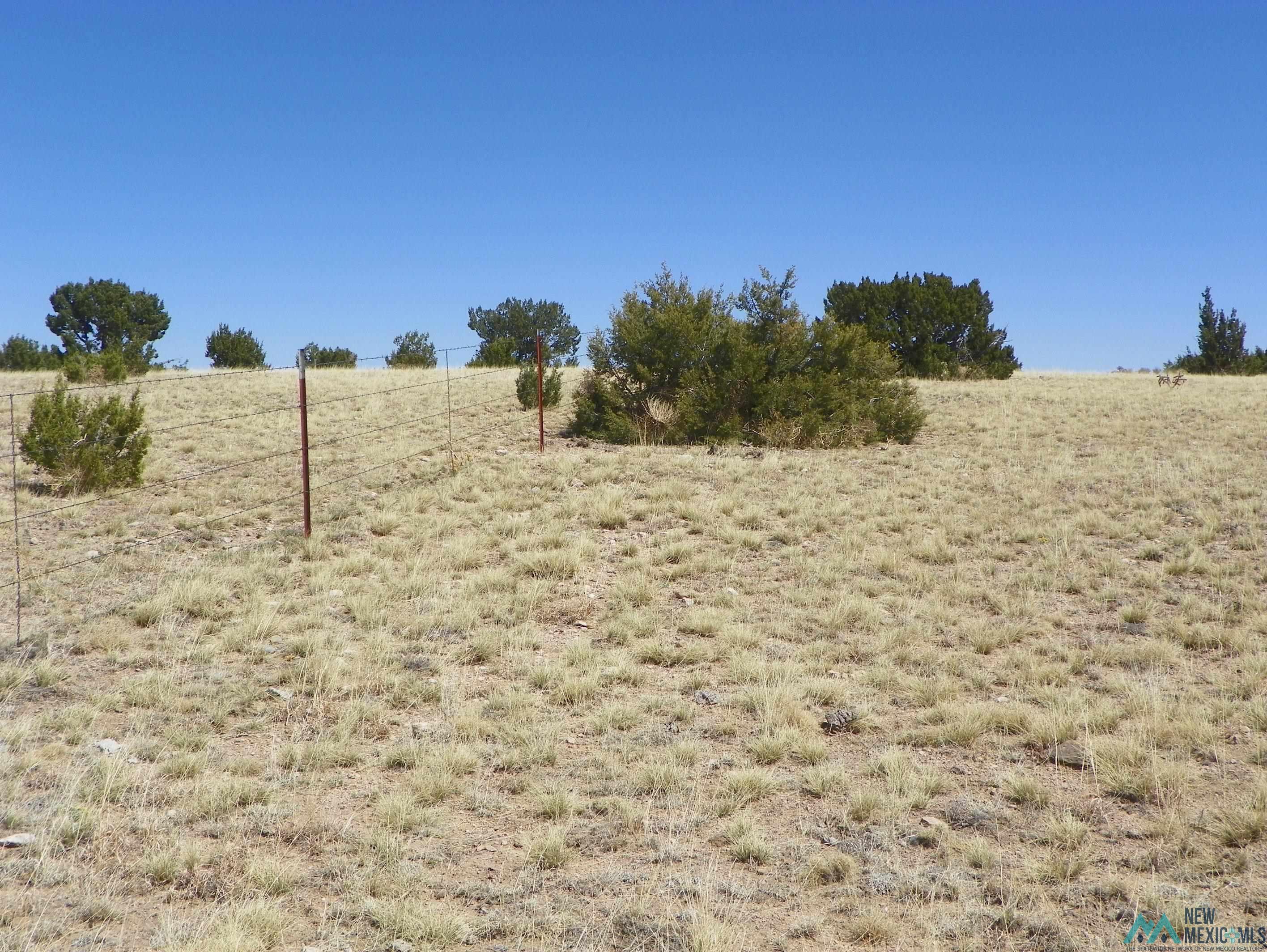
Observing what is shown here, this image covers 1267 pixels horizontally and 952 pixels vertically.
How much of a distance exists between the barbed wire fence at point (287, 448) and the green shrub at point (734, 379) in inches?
62.3

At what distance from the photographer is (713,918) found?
→ 3.83 m

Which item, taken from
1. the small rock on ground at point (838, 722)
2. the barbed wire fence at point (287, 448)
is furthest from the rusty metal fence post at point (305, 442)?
the small rock on ground at point (838, 722)

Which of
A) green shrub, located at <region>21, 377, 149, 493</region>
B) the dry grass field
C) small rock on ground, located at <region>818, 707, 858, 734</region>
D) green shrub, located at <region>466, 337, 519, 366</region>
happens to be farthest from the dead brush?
green shrub, located at <region>466, 337, 519, 366</region>

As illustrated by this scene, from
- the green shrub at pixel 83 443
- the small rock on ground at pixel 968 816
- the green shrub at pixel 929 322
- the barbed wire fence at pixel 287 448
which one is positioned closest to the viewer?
the small rock on ground at pixel 968 816

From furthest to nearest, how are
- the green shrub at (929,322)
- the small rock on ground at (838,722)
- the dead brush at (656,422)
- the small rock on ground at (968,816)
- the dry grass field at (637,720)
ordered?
the green shrub at (929,322) → the dead brush at (656,422) → the small rock on ground at (838,722) → the small rock on ground at (968,816) → the dry grass field at (637,720)

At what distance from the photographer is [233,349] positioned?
4494 cm

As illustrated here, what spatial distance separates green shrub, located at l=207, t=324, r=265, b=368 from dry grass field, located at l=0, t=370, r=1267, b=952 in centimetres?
3393

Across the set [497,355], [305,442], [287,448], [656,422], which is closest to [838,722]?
[305,442]

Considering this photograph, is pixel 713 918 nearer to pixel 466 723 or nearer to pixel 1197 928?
pixel 1197 928

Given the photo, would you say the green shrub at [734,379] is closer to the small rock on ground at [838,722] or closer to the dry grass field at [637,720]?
the dry grass field at [637,720]

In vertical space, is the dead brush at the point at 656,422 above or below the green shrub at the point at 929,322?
below

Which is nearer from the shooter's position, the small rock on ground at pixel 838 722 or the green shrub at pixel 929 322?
the small rock on ground at pixel 838 722

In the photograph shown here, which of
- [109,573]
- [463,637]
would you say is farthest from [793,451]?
[109,573]

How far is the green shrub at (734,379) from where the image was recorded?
17.5m
